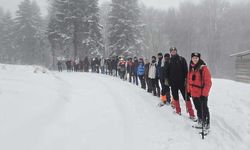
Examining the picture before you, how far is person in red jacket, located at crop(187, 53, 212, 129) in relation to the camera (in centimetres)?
810

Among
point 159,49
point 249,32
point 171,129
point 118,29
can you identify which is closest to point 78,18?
point 118,29

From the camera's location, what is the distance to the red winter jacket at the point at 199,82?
8078 mm

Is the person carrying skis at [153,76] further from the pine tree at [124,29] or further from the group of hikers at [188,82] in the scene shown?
the pine tree at [124,29]

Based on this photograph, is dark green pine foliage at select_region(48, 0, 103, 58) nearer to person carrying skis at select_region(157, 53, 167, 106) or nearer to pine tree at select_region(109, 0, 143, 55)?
pine tree at select_region(109, 0, 143, 55)

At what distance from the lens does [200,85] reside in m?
8.22

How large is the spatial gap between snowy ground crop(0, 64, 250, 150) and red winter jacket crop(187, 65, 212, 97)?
105cm

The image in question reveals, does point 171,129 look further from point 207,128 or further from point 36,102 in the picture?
point 36,102

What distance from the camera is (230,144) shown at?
7574mm

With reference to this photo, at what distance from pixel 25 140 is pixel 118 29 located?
125ft

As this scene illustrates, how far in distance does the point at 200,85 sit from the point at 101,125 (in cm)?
285

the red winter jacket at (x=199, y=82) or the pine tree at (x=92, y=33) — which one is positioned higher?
the pine tree at (x=92, y=33)

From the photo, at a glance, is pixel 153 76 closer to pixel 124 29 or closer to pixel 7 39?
pixel 124 29

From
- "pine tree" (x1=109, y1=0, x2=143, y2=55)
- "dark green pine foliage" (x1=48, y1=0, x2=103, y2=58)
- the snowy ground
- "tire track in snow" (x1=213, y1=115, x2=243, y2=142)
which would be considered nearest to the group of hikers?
the snowy ground

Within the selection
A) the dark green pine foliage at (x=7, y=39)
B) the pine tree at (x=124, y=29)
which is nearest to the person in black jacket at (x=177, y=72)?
the pine tree at (x=124, y=29)
